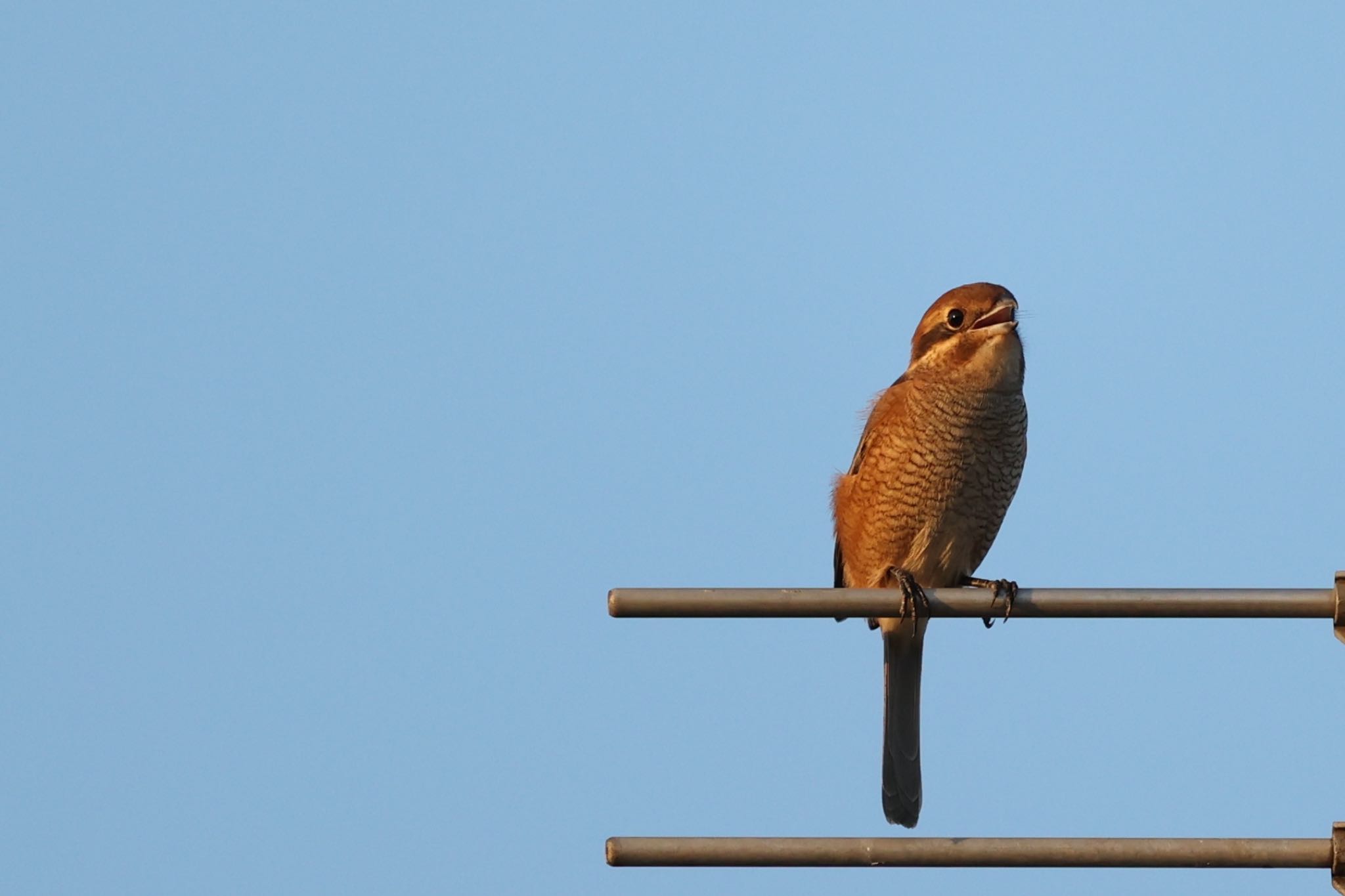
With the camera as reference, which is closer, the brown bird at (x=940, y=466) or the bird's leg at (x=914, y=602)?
the bird's leg at (x=914, y=602)

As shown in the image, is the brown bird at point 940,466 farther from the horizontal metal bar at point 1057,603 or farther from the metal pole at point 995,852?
the metal pole at point 995,852

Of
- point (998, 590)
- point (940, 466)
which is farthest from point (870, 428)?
point (998, 590)

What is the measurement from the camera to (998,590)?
5.62 metres

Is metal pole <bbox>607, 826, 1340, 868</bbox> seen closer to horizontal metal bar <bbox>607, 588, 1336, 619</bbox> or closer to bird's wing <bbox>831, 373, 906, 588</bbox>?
horizontal metal bar <bbox>607, 588, 1336, 619</bbox>

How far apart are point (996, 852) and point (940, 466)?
3.89 meters

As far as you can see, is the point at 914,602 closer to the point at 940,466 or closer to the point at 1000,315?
the point at 940,466

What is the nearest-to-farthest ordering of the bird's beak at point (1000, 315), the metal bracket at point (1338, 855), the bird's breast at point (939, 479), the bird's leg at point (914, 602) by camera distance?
the metal bracket at point (1338, 855) < the bird's leg at point (914, 602) < the bird's breast at point (939, 479) < the bird's beak at point (1000, 315)

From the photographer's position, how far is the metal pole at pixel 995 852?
13.2 feet

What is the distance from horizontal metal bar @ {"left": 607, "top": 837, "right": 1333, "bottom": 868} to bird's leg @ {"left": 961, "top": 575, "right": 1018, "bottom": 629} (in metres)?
0.80

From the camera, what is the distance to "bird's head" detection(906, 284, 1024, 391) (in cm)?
789

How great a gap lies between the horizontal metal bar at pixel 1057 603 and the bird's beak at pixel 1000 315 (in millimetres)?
3564

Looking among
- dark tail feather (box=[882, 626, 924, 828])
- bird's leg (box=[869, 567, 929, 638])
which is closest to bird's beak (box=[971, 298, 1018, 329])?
dark tail feather (box=[882, 626, 924, 828])

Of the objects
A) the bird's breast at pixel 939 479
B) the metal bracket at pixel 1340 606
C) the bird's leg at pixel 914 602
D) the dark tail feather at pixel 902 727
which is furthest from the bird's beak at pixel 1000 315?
the metal bracket at pixel 1340 606

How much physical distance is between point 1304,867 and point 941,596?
1427mm
